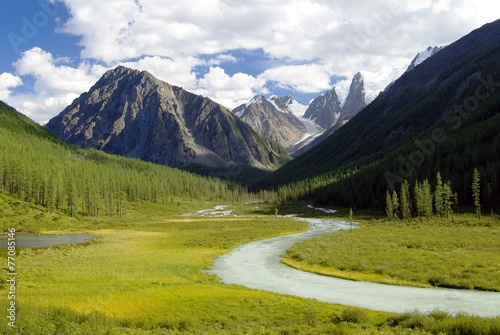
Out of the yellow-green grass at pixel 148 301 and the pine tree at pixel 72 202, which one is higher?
the pine tree at pixel 72 202

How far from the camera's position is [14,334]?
63.9ft

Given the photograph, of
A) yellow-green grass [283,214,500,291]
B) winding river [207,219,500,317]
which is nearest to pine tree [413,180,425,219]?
yellow-green grass [283,214,500,291]

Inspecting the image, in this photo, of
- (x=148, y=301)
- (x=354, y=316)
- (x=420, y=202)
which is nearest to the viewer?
(x=354, y=316)

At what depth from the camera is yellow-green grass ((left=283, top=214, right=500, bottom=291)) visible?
132 ft

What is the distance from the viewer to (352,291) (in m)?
38.3

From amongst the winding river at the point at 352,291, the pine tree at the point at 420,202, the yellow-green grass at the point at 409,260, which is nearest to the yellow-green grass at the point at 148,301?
the winding river at the point at 352,291

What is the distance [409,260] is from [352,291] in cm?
1681

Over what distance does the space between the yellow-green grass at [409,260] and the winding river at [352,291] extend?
7.90ft

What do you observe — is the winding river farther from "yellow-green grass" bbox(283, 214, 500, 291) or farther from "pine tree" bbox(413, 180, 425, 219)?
"pine tree" bbox(413, 180, 425, 219)

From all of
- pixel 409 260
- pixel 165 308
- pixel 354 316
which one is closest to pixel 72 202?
pixel 165 308

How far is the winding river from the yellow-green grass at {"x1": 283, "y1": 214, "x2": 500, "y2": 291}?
2.41 metres

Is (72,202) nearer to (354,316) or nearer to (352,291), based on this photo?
(352,291)

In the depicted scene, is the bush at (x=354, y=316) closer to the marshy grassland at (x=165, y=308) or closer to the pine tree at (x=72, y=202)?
the marshy grassland at (x=165, y=308)

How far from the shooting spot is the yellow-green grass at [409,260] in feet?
132
